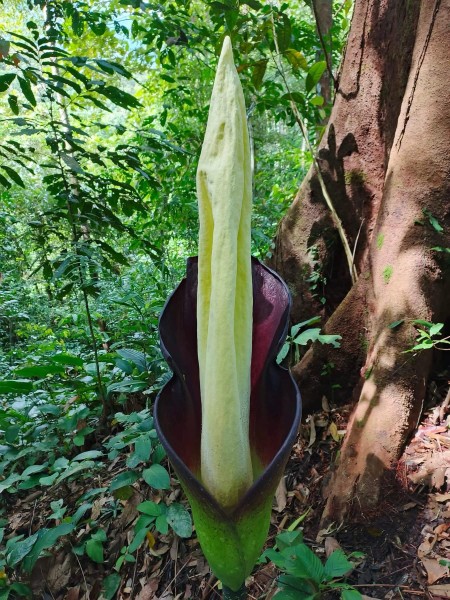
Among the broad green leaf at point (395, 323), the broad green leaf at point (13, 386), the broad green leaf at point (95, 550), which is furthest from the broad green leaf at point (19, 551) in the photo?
the broad green leaf at point (395, 323)

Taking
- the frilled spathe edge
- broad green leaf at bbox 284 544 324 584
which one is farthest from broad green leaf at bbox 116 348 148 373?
the frilled spathe edge

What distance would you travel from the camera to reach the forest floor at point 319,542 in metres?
1.23

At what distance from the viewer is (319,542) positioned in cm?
137

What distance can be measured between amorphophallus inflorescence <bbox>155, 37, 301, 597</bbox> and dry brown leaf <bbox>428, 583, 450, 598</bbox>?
2.91 feet

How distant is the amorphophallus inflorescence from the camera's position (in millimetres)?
464

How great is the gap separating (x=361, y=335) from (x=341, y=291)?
460mm

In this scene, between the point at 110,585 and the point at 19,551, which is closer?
the point at 19,551

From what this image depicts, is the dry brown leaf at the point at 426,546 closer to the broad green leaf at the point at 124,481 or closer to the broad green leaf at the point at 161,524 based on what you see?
the broad green leaf at the point at 161,524

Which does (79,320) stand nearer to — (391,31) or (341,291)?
(341,291)

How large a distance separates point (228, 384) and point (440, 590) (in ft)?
3.50

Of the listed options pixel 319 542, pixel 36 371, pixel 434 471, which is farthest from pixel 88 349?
pixel 434 471

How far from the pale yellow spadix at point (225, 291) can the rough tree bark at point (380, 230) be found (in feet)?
3.55

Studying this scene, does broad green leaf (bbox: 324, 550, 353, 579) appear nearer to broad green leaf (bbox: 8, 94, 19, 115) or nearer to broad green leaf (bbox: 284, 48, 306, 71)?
broad green leaf (bbox: 8, 94, 19, 115)

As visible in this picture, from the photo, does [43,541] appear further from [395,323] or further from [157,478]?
[395,323]
